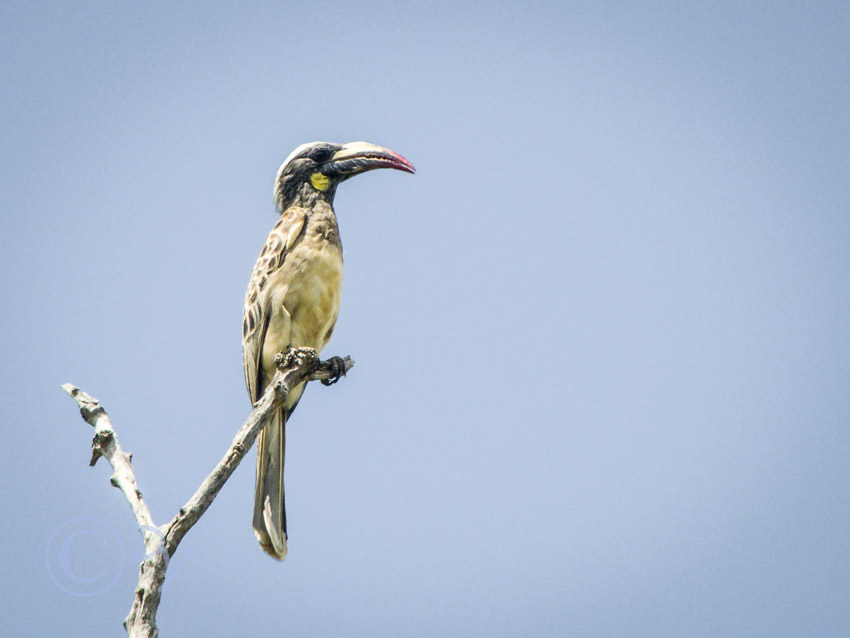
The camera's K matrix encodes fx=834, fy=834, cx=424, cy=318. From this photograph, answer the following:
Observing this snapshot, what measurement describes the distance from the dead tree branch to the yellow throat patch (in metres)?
2.67

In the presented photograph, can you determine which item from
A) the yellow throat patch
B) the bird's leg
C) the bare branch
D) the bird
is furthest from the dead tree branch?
the yellow throat patch

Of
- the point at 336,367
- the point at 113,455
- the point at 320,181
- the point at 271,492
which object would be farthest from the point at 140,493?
the point at 320,181

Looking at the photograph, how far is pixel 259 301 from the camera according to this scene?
6.51m

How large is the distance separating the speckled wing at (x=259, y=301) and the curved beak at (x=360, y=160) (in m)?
0.71

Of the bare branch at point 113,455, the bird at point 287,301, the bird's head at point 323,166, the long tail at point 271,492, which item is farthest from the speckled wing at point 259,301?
the bare branch at point 113,455

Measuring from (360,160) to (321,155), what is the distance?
39cm

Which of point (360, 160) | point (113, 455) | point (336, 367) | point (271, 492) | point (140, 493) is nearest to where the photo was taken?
point (140, 493)

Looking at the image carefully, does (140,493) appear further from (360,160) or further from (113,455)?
(360,160)

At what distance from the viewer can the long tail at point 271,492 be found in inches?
221

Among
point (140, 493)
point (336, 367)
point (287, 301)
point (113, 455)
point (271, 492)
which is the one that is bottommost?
point (140, 493)

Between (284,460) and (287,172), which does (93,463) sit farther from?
(287,172)

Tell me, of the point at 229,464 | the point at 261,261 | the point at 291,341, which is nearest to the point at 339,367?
the point at 291,341

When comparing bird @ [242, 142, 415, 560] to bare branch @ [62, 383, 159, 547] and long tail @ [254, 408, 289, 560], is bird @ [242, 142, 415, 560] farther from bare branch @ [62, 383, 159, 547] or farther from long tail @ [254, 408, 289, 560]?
bare branch @ [62, 383, 159, 547]

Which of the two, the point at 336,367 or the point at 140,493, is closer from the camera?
the point at 140,493
